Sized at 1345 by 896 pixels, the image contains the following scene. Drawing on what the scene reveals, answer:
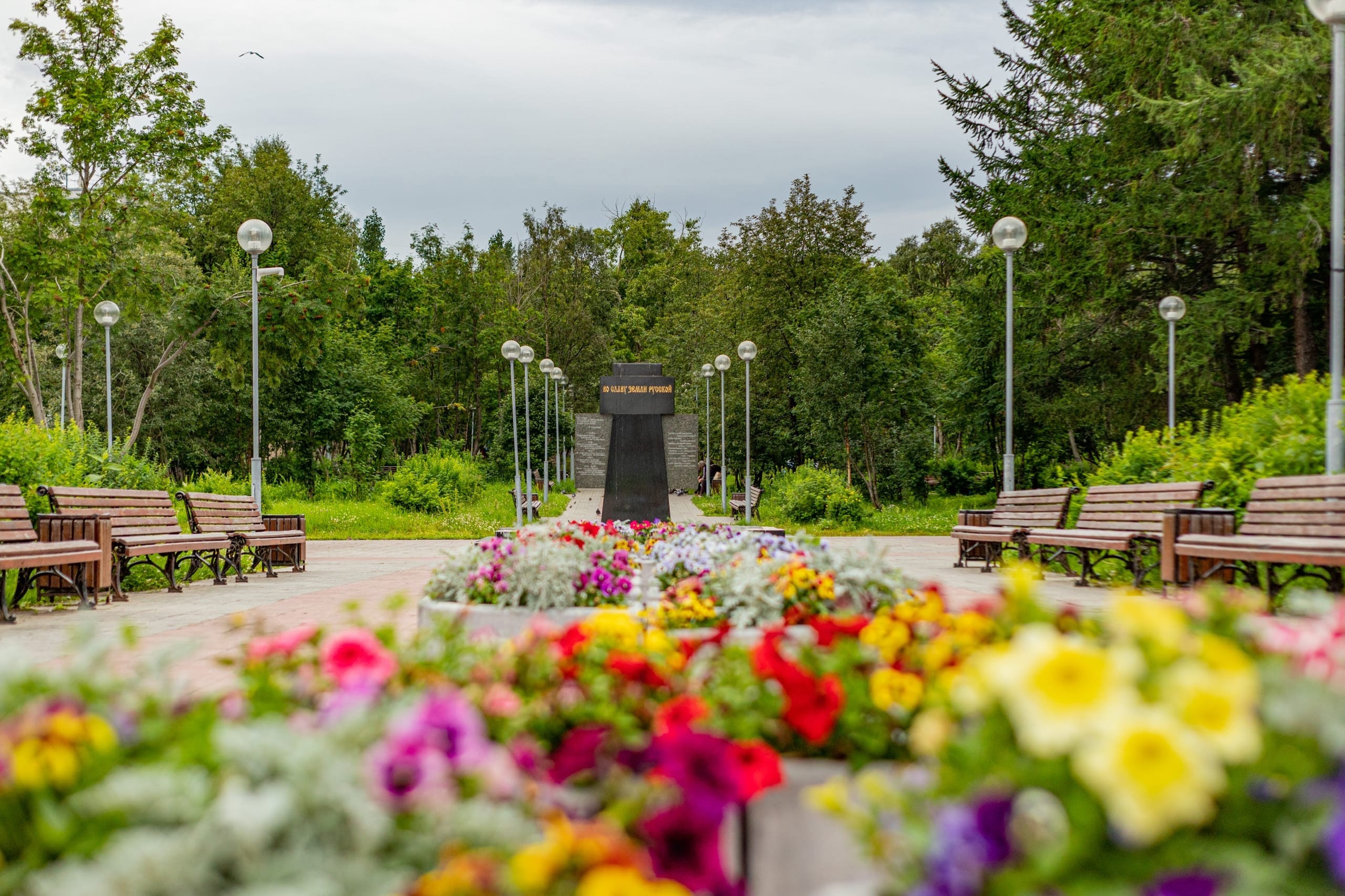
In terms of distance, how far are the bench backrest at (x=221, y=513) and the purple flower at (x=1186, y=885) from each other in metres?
10.7

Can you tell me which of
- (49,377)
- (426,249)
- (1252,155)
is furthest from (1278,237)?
(426,249)

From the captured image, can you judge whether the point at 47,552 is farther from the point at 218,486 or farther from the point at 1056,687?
the point at 218,486

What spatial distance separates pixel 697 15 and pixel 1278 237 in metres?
11.4

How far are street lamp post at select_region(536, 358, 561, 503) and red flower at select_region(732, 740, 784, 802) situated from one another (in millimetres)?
28801

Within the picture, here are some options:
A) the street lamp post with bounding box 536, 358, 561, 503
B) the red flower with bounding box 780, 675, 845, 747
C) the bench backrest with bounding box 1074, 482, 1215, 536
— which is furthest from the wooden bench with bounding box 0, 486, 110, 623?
the street lamp post with bounding box 536, 358, 561, 503

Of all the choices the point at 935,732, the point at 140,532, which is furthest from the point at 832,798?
the point at 140,532

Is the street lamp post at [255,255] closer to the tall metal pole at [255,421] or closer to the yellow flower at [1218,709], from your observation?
the tall metal pole at [255,421]

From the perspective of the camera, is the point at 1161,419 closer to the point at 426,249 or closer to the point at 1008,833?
the point at 1008,833

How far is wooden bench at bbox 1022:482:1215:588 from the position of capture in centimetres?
884

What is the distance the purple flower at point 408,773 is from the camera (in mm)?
1555

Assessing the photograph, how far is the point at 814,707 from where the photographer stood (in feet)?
6.75

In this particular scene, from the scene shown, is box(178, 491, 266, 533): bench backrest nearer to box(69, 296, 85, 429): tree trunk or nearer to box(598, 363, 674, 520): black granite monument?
box(598, 363, 674, 520): black granite monument

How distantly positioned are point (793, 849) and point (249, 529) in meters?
11.2

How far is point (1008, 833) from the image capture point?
1265mm
